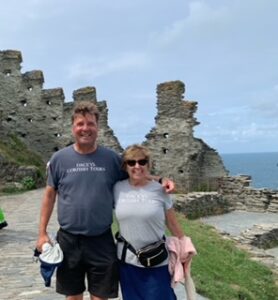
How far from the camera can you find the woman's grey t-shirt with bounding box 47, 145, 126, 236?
4.62 metres

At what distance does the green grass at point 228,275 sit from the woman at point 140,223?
2.89 meters

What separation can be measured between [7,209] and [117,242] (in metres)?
11.1

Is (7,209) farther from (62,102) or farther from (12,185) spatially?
(62,102)

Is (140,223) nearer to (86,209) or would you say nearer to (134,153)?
(86,209)

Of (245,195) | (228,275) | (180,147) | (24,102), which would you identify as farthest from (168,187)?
(24,102)

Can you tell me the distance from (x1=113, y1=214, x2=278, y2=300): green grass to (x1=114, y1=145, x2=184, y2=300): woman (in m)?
2.89

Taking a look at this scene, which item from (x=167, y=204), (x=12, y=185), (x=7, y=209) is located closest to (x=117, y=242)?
(x=167, y=204)

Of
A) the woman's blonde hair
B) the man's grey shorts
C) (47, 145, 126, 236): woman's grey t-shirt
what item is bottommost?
the man's grey shorts

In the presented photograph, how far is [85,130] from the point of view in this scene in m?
4.68

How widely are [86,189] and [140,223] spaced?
0.55 m

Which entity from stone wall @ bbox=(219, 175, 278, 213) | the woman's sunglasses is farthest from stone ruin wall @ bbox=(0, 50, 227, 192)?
the woman's sunglasses

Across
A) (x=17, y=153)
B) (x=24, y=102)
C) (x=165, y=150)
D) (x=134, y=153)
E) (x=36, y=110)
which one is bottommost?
(x=134, y=153)

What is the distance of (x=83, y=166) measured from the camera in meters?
4.66

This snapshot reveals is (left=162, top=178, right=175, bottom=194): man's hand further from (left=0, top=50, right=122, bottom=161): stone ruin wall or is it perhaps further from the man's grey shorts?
(left=0, top=50, right=122, bottom=161): stone ruin wall
